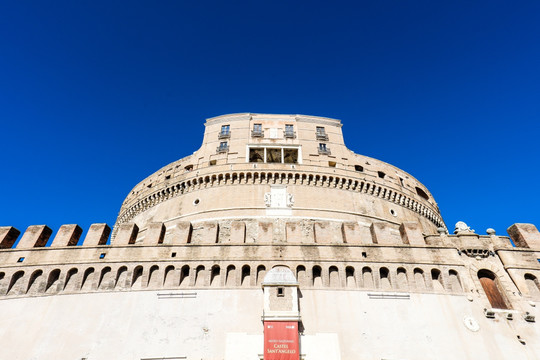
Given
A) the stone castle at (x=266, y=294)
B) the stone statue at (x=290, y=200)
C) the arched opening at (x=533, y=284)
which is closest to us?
the stone castle at (x=266, y=294)

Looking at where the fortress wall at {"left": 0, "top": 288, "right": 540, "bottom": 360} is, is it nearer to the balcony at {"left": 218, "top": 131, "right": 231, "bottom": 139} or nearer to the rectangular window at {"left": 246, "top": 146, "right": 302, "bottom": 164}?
the rectangular window at {"left": 246, "top": 146, "right": 302, "bottom": 164}

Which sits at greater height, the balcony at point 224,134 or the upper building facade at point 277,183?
the balcony at point 224,134

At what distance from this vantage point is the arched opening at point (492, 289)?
476 inches

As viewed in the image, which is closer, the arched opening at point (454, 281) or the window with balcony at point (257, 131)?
the arched opening at point (454, 281)

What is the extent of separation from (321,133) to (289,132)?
2.92 metres

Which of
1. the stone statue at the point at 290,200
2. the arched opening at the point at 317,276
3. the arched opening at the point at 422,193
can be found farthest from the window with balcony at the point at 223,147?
the arched opening at the point at 422,193

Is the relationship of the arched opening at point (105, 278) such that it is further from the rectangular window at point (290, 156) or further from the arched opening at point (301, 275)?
the rectangular window at point (290, 156)

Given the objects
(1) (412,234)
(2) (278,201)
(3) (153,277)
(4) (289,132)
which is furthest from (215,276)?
(4) (289,132)

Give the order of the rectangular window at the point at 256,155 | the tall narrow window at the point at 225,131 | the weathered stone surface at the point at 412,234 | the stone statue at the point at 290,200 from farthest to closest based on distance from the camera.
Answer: the tall narrow window at the point at 225,131, the rectangular window at the point at 256,155, the stone statue at the point at 290,200, the weathered stone surface at the point at 412,234

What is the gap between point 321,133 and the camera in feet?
89.8

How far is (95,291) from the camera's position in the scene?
12328mm

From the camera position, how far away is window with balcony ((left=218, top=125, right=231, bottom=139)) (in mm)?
26641

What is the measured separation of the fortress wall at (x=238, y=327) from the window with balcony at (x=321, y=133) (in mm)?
16795

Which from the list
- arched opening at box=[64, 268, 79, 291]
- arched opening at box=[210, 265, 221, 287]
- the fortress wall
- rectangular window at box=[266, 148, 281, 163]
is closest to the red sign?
the fortress wall
